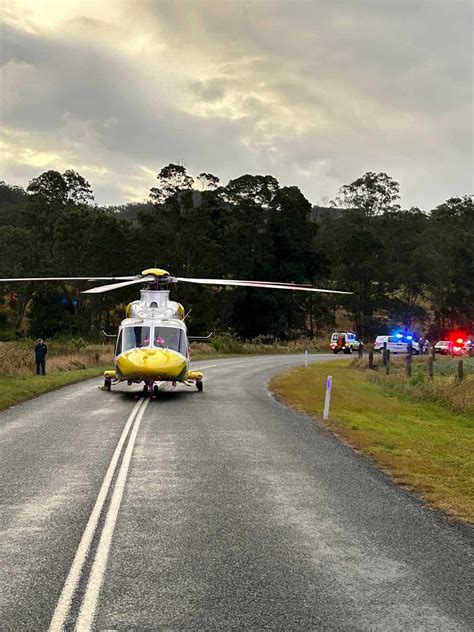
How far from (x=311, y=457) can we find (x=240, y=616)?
6.70 meters

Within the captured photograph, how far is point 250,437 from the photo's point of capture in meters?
13.5

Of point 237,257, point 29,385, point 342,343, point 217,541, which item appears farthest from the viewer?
point 237,257

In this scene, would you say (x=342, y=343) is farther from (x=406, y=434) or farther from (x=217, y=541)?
(x=217, y=541)

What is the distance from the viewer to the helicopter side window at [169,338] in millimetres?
20458

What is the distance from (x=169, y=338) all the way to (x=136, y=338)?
1.07 m

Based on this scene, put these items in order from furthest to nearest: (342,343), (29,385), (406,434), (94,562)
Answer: (342,343), (29,385), (406,434), (94,562)

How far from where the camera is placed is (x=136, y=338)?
67.3 ft

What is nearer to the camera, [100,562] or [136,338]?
[100,562]

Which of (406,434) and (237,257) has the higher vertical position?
(237,257)

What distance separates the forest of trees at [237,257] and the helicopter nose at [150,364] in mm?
46095

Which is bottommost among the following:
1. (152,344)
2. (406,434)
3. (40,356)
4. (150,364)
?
(406,434)

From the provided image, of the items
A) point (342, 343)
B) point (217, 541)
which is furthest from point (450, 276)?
point (217, 541)

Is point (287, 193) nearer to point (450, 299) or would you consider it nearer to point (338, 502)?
point (450, 299)

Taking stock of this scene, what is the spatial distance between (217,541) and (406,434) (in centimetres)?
901
